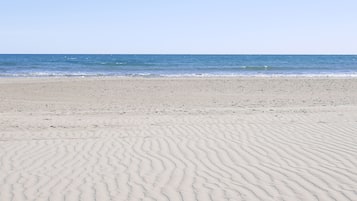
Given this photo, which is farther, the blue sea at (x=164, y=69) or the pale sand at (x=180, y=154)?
the blue sea at (x=164, y=69)

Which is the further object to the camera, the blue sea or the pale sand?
the blue sea

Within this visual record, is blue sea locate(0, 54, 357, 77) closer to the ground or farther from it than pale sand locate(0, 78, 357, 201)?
closer to the ground

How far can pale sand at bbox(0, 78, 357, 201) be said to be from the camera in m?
5.12

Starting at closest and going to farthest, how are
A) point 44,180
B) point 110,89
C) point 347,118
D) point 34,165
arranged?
point 44,180 → point 34,165 → point 347,118 → point 110,89

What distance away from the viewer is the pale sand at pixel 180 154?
201 inches

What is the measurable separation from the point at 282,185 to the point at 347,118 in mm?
6030

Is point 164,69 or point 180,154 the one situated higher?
point 180,154

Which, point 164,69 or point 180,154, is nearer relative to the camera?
point 180,154

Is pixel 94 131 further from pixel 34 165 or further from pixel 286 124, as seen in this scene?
pixel 286 124

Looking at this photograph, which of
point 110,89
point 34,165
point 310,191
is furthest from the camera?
point 110,89

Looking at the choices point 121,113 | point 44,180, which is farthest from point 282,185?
point 121,113

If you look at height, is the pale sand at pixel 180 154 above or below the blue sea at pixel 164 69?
above

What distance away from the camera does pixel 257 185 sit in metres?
5.26

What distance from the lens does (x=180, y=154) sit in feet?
22.9
